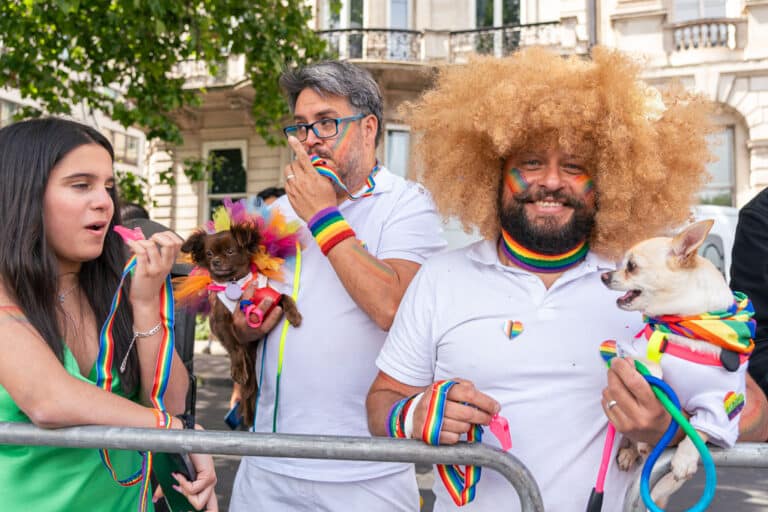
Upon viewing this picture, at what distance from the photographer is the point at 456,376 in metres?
1.74

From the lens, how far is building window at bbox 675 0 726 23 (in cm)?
1516

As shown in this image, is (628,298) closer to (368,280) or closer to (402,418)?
(402,418)

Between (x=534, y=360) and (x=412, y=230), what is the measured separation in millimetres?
798

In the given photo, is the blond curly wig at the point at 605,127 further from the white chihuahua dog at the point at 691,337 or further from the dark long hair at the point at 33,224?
the dark long hair at the point at 33,224

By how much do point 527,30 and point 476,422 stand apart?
16053 mm

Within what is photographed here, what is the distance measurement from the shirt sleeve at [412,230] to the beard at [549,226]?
1.50 ft

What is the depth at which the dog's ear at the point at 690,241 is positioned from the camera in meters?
1.49

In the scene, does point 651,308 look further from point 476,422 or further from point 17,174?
point 17,174

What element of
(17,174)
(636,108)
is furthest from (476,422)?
(17,174)

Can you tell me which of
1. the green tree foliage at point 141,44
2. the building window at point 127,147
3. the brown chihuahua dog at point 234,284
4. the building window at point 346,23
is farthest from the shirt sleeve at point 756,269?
the building window at point 127,147

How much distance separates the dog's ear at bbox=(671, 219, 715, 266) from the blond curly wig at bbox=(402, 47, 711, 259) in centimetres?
31

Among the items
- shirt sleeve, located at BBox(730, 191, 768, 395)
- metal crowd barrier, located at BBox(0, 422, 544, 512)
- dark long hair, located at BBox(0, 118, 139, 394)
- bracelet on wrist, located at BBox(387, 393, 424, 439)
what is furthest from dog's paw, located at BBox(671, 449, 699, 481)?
dark long hair, located at BBox(0, 118, 139, 394)

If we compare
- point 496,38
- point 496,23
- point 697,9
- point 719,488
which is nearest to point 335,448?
point 719,488

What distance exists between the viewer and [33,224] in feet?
6.39
